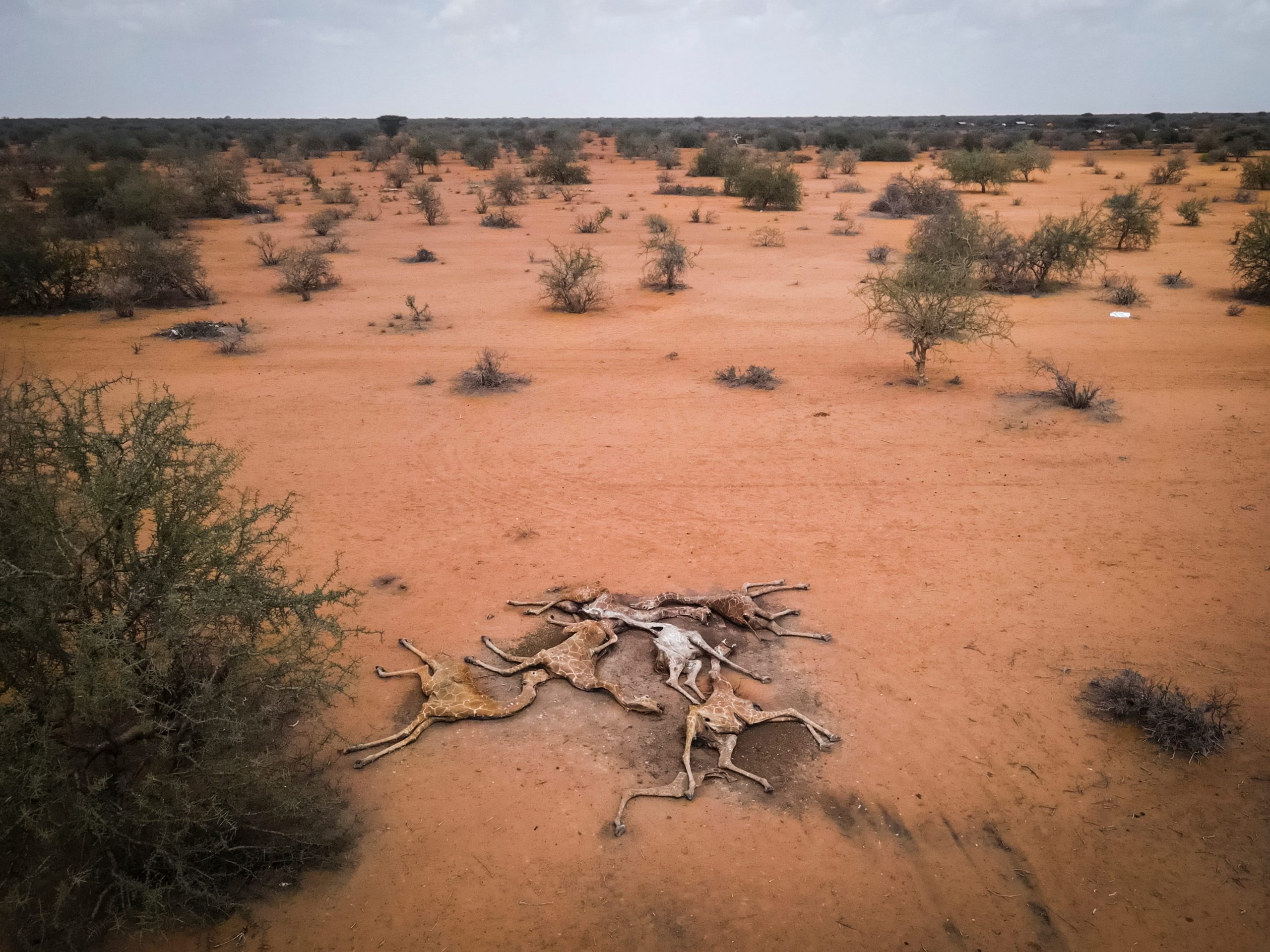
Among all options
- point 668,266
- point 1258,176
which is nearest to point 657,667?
point 668,266

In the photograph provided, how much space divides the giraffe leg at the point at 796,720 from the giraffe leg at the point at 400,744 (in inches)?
83.2

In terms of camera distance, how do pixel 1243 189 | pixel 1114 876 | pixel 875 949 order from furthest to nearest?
pixel 1243 189, pixel 1114 876, pixel 875 949

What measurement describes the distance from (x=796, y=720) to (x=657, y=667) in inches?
42.2

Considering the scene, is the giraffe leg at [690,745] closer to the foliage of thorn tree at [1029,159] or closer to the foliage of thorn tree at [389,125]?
the foliage of thorn tree at [1029,159]

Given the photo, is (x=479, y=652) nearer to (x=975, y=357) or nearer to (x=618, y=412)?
(x=618, y=412)

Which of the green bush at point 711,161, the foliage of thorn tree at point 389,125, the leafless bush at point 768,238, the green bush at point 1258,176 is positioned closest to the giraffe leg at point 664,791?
the leafless bush at point 768,238

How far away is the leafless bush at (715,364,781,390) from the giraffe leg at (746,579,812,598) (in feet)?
17.3

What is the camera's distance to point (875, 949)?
11.7ft

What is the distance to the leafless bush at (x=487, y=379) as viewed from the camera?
36.8 feet

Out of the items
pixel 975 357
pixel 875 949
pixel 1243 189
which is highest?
pixel 1243 189

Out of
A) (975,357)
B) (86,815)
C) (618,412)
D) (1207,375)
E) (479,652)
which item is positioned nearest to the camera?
(86,815)

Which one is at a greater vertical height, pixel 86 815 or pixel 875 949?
pixel 86 815

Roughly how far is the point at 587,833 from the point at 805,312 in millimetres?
12748

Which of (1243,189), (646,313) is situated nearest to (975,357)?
(646,313)
